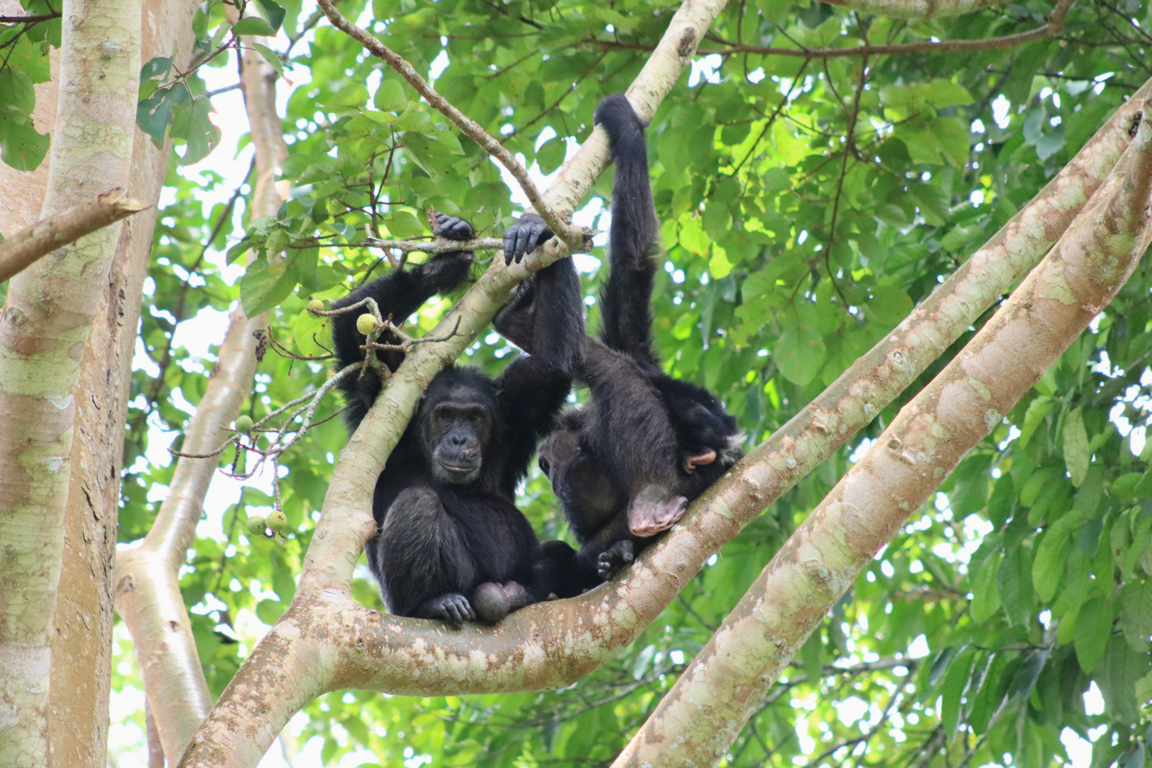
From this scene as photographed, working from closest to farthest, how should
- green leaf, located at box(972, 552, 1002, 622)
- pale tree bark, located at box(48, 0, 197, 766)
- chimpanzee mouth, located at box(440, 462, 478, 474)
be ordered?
pale tree bark, located at box(48, 0, 197, 766) → chimpanzee mouth, located at box(440, 462, 478, 474) → green leaf, located at box(972, 552, 1002, 622)

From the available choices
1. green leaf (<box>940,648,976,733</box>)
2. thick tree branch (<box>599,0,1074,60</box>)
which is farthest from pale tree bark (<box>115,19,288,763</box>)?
green leaf (<box>940,648,976,733</box>)

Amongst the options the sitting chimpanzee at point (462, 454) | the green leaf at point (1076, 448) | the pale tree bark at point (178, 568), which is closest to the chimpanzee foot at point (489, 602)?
the sitting chimpanzee at point (462, 454)

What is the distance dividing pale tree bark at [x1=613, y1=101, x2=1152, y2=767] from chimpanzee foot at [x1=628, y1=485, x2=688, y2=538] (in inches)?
46.4

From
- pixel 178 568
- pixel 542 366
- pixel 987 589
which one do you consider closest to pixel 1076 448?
pixel 987 589

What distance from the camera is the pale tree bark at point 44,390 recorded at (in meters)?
2.59

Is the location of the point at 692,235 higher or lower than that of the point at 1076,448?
higher

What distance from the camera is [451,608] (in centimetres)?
457

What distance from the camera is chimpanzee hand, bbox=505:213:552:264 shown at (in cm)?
449

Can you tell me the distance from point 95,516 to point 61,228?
75.7 inches

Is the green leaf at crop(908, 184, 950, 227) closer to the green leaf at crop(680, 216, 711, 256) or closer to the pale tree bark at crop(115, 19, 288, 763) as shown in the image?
the green leaf at crop(680, 216, 711, 256)

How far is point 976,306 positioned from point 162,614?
423 centimetres

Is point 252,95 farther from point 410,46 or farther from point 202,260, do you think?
point 410,46

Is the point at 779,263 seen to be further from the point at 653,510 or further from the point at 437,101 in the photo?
the point at 437,101

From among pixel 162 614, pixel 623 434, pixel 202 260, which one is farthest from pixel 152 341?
pixel 623 434
